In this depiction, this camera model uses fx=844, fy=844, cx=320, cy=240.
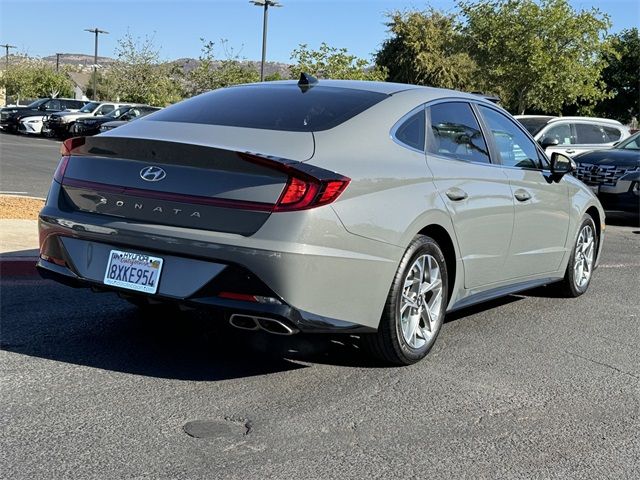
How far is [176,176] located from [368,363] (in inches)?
62.0

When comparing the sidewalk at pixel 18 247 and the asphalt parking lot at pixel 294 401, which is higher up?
the sidewalk at pixel 18 247

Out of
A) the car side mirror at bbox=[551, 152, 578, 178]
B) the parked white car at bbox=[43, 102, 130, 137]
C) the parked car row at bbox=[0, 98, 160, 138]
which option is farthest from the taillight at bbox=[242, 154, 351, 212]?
the parked white car at bbox=[43, 102, 130, 137]

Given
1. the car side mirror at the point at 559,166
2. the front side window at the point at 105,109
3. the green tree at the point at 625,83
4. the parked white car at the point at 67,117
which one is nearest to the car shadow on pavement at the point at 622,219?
the car side mirror at the point at 559,166

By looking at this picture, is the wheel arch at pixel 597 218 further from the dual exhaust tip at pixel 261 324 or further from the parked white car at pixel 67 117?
the parked white car at pixel 67 117

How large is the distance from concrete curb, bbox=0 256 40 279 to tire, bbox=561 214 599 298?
14.3 ft

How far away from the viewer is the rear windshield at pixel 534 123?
1702cm

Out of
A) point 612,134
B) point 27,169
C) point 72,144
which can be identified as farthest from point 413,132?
point 612,134

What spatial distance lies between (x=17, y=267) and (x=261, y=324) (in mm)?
3354

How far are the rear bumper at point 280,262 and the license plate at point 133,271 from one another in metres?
0.04

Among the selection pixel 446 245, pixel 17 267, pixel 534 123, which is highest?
pixel 534 123

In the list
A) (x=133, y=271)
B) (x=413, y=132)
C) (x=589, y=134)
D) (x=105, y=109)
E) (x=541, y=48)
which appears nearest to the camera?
(x=133, y=271)

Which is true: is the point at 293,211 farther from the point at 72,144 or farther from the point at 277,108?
the point at 72,144

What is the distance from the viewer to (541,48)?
99.7ft

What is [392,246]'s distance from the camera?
4.48 meters
